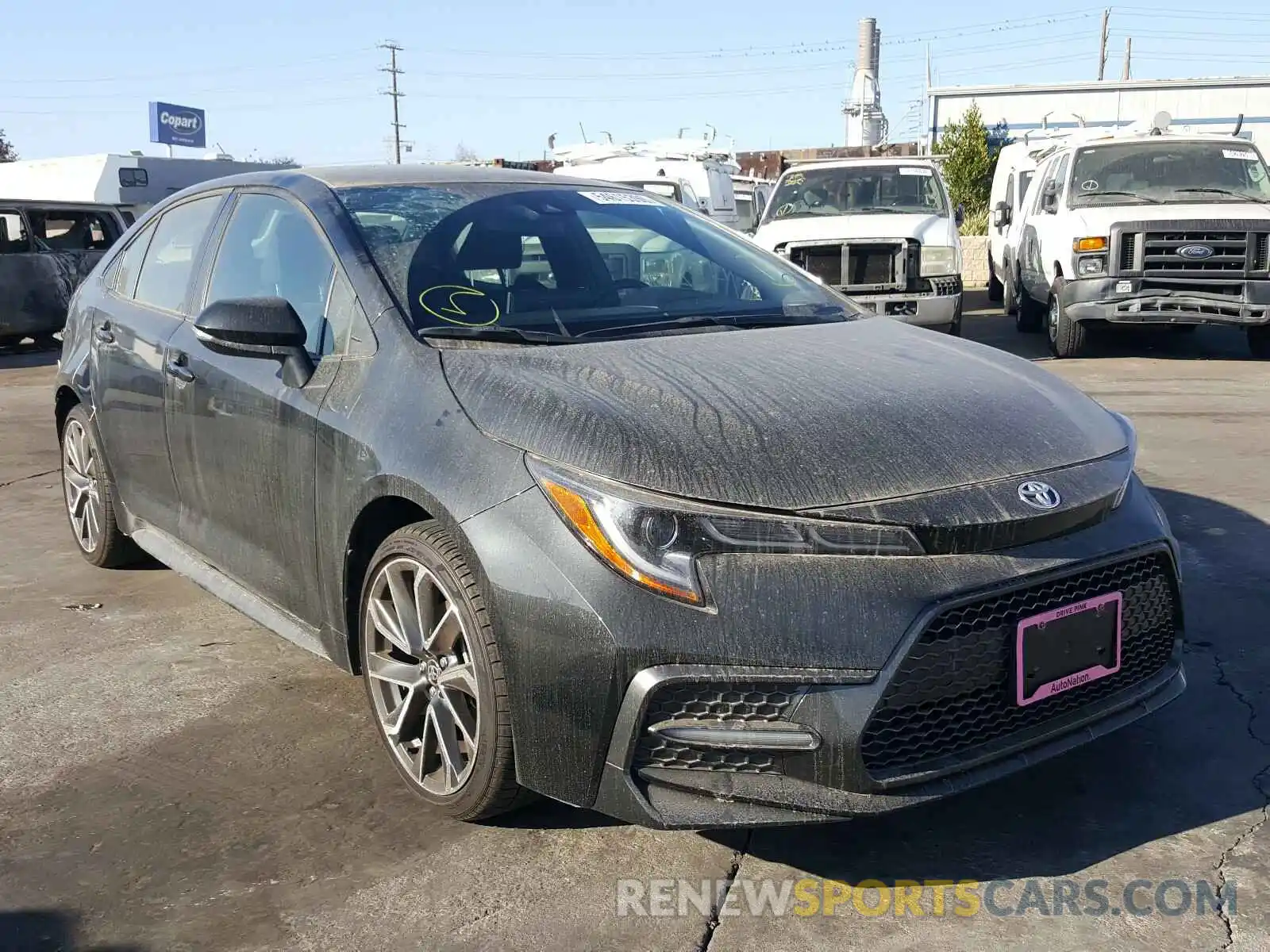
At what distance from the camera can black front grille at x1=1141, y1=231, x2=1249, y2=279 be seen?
33.4 ft

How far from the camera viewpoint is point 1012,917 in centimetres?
255

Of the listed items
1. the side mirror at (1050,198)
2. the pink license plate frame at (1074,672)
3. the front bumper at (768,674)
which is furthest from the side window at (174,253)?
the side mirror at (1050,198)

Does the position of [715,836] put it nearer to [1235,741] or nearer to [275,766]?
[275,766]

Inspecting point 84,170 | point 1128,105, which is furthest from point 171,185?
point 1128,105

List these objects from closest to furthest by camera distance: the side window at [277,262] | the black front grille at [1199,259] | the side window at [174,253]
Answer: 1. the side window at [277,262]
2. the side window at [174,253]
3. the black front grille at [1199,259]

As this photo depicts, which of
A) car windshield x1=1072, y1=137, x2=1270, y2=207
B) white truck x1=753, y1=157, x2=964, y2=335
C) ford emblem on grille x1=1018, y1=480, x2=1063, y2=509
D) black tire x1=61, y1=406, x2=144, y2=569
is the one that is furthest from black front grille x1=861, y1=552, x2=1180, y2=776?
car windshield x1=1072, y1=137, x2=1270, y2=207

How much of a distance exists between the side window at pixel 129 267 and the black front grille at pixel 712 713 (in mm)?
3201

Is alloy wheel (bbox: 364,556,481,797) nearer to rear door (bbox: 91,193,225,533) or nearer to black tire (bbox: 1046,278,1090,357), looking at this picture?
rear door (bbox: 91,193,225,533)

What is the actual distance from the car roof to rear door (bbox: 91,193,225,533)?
279 mm

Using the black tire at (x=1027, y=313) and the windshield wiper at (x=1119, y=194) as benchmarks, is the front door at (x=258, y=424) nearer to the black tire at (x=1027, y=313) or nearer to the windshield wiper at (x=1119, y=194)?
the windshield wiper at (x=1119, y=194)

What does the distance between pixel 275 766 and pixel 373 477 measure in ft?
3.01

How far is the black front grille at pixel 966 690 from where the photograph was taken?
249 cm

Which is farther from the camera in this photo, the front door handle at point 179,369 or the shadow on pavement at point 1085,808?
the front door handle at point 179,369

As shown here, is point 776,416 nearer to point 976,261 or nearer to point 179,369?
point 179,369
